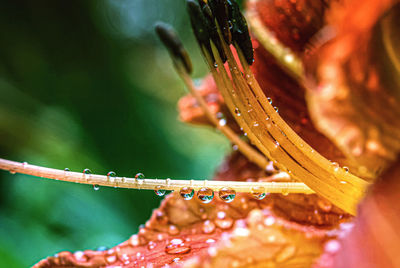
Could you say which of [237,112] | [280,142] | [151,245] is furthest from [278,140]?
[151,245]

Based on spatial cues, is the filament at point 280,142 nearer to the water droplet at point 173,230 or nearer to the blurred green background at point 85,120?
the water droplet at point 173,230

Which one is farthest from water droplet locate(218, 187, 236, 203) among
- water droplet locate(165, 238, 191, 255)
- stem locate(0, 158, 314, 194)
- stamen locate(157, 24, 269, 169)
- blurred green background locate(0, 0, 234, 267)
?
blurred green background locate(0, 0, 234, 267)

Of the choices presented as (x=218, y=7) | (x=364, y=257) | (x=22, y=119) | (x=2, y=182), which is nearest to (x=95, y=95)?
(x=22, y=119)

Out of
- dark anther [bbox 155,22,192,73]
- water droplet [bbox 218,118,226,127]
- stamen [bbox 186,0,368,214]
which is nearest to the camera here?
stamen [bbox 186,0,368,214]

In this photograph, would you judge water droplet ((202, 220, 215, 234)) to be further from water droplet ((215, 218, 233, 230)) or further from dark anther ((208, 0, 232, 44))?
dark anther ((208, 0, 232, 44))

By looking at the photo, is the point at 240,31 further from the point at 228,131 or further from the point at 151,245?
the point at 151,245

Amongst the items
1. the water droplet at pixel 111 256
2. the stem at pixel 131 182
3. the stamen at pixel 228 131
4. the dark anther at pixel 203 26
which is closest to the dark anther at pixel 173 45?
the stamen at pixel 228 131

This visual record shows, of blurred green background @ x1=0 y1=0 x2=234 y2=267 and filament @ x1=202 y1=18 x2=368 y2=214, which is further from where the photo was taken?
blurred green background @ x1=0 y1=0 x2=234 y2=267
